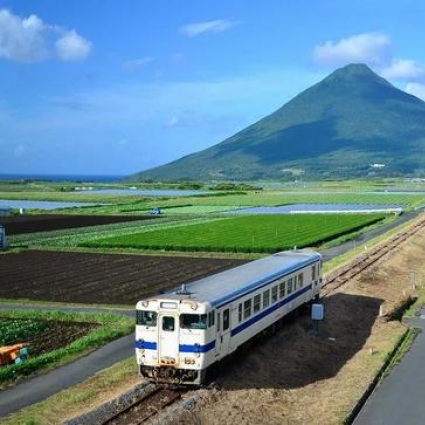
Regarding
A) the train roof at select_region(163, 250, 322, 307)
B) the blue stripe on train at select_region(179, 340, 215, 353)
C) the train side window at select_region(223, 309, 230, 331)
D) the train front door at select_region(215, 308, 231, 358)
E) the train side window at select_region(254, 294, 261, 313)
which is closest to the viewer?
the blue stripe on train at select_region(179, 340, 215, 353)

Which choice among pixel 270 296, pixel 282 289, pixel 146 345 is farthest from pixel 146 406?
pixel 282 289

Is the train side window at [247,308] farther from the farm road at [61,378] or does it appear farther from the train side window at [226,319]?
the farm road at [61,378]

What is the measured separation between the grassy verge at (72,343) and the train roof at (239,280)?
186 inches

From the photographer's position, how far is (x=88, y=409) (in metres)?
17.2

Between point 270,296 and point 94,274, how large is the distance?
2069 centimetres

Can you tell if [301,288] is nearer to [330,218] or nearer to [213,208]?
[330,218]

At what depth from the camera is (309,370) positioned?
2316 cm

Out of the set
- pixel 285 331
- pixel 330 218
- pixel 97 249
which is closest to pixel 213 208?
pixel 330 218

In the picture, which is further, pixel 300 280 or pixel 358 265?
pixel 358 265

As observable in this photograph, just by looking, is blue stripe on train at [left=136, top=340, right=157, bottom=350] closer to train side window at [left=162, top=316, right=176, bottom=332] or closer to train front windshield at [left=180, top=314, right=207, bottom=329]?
train side window at [left=162, top=316, right=176, bottom=332]

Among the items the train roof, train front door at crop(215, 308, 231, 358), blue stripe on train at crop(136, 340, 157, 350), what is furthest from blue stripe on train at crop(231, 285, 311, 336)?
blue stripe on train at crop(136, 340, 157, 350)

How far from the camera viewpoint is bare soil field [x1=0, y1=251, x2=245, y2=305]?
3550 cm

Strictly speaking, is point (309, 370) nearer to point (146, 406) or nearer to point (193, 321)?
point (193, 321)

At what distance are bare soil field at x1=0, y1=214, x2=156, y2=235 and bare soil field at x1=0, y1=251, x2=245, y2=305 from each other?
64.3 feet
